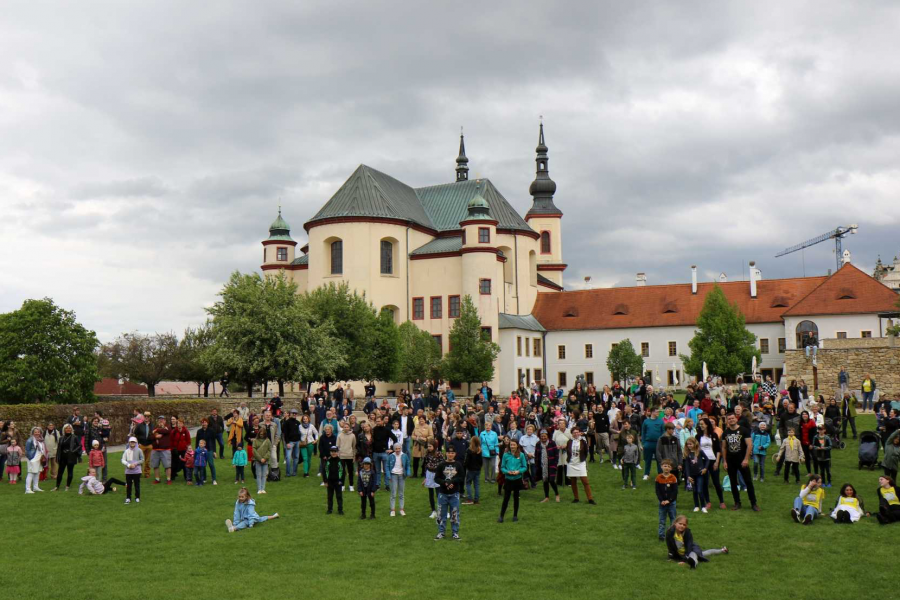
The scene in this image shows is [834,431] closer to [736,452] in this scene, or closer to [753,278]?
[736,452]

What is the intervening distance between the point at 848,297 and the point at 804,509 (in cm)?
5068

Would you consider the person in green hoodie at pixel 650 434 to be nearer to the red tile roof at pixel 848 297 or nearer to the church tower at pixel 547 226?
the red tile roof at pixel 848 297

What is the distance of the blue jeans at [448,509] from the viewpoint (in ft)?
45.5

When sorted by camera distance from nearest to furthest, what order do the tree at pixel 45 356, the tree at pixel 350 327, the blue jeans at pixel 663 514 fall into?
the blue jeans at pixel 663 514 < the tree at pixel 45 356 < the tree at pixel 350 327

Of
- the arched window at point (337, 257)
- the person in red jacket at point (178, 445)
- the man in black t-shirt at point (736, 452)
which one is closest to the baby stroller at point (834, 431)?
the man in black t-shirt at point (736, 452)

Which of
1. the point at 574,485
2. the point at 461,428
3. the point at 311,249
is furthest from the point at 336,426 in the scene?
the point at 311,249

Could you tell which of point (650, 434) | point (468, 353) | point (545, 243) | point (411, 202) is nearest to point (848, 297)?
point (468, 353)

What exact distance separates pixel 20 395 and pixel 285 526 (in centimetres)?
3632

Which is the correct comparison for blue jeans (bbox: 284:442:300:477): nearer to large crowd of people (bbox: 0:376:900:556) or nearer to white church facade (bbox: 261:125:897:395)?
large crowd of people (bbox: 0:376:900:556)

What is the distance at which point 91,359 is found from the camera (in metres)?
47.4

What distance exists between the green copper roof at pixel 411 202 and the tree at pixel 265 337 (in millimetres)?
16877

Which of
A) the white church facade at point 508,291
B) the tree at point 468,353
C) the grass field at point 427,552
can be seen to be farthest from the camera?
the white church facade at point 508,291

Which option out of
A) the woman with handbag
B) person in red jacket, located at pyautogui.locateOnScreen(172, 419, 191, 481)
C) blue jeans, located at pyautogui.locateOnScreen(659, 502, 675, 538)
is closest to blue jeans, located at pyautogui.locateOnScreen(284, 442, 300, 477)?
person in red jacket, located at pyautogui.locateOnScreen(172, 419, 191, 481)

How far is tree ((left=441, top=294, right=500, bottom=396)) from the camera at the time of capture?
186ft
